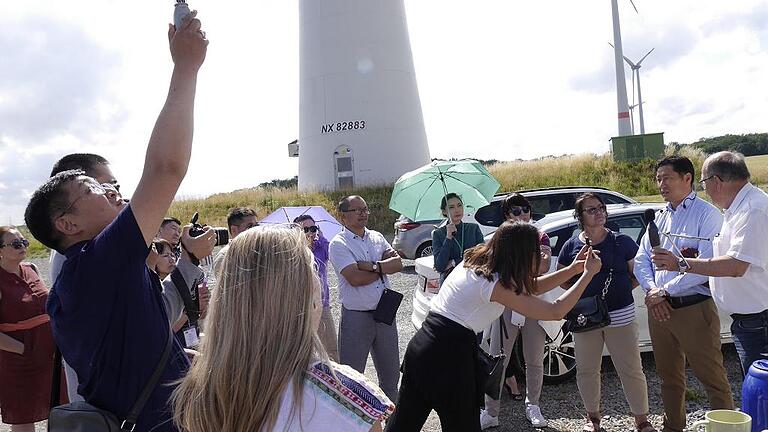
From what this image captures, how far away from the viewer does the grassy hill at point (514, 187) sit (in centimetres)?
Answer: 2131

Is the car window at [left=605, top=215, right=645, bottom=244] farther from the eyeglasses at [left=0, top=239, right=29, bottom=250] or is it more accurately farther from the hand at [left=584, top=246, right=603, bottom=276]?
the eyeglasses at [left=0, top=239, right=29, bottom=250]

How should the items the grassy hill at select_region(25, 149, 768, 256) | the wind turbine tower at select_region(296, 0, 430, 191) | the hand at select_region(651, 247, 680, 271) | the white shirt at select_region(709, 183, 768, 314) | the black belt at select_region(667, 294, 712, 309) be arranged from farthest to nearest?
the wind turbine tower at select_region(296, 0, 430, 191), the grassy hill at select_region(25, 149, 768, 256), the black belt at select_region(667, 294, 712, 309), the hand at select_region(651, 247, 680, 271), the white shirt at select_region(709, 183, 768, 314)

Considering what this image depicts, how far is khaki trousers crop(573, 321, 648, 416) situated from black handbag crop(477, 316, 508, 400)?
927 mm

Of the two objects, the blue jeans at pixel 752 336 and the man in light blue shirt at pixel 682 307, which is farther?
the man in light blue shirt at pixel 682 307

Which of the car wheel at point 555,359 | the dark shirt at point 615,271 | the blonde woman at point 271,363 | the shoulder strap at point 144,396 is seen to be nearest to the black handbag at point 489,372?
the dark shirt at point 615,271

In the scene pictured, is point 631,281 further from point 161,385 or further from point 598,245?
point 161,385

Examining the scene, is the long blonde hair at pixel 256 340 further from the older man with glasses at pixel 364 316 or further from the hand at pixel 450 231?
the hand at pixel 450 231

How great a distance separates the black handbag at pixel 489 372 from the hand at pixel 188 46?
2502 millimetres

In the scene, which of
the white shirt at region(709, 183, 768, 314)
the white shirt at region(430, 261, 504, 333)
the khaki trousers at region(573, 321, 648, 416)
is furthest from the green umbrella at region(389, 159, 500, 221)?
the white shirt at region(709, 183, 768, 314)

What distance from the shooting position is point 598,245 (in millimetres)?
4707

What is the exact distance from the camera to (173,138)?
171 cm

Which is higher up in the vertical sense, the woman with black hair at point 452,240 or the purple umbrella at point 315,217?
the purple umbrella at point 315,217

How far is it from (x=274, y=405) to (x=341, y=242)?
3.54 meters

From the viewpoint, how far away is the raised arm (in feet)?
5.57
